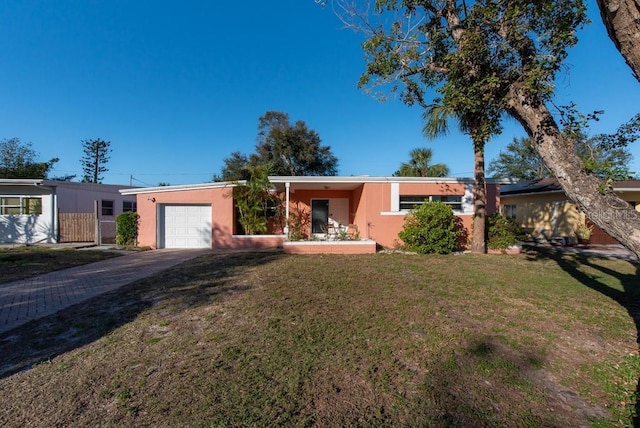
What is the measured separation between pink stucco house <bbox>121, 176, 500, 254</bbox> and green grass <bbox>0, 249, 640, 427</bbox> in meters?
6.51

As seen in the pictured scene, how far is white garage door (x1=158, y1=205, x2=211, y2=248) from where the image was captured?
14.1m

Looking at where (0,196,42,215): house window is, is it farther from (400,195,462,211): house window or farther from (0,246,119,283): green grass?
(400,195,462,211): house window

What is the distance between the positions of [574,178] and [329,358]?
317 centimetres

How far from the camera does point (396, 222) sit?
42.9ft

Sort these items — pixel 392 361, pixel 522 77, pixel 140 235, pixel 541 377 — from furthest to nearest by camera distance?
1. pixel 140 235
2. pixel 522 77
3. pixel 392 361
4. pixel 541 377

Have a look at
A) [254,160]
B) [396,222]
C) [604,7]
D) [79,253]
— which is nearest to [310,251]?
[396,222]

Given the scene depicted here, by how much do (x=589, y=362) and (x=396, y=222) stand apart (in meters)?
9.61

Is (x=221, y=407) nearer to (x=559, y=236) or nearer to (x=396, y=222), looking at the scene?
(x=396, y=222)

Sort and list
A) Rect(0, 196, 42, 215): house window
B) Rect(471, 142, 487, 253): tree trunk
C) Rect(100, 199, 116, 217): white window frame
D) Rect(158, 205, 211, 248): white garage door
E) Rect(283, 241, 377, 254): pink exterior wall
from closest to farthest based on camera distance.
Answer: Rect(471, 142, 487, 253): tree trunk → Rect(283, 241, 377, 254): pink exterior wall → Rect(158, 205, 211, 248): white garage door → Rect(0, 196, 42, 215): house window → Rect(100, 199, 116, 217): white window frame

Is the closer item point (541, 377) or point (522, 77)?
point (541, 377)

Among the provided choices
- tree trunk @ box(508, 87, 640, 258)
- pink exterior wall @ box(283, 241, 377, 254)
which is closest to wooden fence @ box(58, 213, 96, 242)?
pink exterior wall @ box(283, 241, 377, 254)

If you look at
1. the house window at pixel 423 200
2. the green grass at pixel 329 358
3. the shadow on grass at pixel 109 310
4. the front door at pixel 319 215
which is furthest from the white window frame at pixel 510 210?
the shadow on grass at pixel 109 310

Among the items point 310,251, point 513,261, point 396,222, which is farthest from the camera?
point 396,222

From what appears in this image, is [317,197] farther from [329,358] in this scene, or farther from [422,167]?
[329,358]
